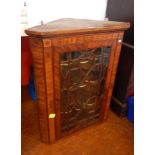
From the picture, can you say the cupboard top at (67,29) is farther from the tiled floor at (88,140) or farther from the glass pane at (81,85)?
the tiled floor at (88,140)

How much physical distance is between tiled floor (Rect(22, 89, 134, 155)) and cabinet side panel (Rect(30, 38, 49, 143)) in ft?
0.36

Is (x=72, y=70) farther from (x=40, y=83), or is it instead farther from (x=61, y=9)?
(x=61, y=9)

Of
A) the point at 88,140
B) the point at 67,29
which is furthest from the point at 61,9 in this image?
the point at 88,140

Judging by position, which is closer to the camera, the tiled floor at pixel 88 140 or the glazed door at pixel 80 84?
the glazed door at pixel 80 84

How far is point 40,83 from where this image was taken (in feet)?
3.98

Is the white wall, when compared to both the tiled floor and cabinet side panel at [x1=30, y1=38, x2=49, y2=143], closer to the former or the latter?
cabinet side panel at [x1=30, y1=38, x2=49, y2=143]

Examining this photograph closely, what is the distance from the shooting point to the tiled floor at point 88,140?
1457 millimetres

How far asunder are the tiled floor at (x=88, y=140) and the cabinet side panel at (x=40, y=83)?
11 centimetres

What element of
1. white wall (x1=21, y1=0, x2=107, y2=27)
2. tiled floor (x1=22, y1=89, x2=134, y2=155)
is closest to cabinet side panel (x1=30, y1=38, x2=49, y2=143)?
tiled floor (x1=22, y1=89, x2=134, y2=155)

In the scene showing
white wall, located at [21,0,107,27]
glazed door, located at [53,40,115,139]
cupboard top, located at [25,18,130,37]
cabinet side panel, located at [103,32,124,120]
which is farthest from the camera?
white wall, located at [21,0,107,27]

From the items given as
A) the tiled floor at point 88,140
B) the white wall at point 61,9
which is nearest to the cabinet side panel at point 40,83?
the tiled floor at point 88,140

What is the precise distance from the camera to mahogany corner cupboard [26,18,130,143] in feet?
3.67

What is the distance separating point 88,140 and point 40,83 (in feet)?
2.32
